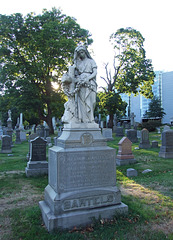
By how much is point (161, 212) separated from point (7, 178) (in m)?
5.57

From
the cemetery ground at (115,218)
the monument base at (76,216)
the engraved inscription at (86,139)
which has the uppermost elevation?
the engraved inscription at (86,139)

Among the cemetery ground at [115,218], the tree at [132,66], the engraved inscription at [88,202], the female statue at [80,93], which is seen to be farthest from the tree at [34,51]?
the engraved inscription at [88,202]

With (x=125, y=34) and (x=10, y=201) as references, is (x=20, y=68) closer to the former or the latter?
(x=125, y=34)

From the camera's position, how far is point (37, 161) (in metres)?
8.15

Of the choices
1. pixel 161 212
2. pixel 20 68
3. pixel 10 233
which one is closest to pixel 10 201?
pixel 10 233

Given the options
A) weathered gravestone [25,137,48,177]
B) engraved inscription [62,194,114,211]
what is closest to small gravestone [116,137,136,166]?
weathered gravestone [25,137,48,177]

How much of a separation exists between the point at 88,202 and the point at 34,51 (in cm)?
2186

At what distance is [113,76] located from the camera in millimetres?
30656

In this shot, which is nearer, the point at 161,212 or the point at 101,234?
the point at 101,234

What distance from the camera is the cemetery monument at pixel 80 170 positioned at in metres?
3.50

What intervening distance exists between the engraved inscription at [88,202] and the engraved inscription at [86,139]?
108 cm

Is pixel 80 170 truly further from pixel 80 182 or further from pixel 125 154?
pixel 125 154

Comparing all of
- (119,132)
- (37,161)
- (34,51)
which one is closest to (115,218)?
(37,161)

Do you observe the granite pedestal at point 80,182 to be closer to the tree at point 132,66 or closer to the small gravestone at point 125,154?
the small gravestone at point 125,154
